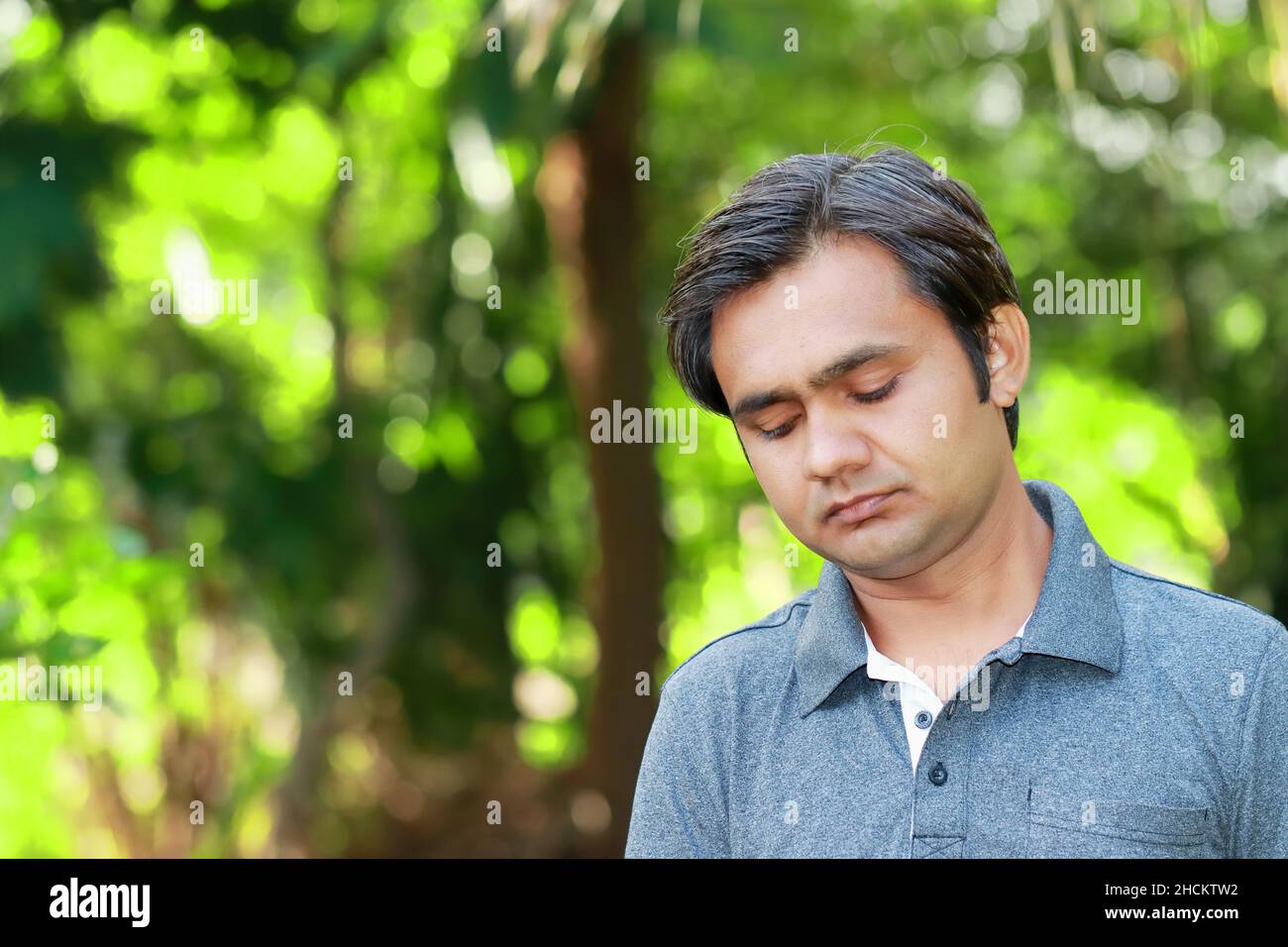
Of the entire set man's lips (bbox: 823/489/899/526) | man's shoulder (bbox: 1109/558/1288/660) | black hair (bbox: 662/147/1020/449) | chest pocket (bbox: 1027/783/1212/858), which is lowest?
chest pocket (bbox: 1027/783/1212/858)

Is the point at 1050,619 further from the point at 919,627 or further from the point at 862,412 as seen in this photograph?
the point at 862,412

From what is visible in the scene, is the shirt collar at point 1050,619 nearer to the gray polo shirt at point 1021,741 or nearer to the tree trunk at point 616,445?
the gray polo shirt at point 1021,741

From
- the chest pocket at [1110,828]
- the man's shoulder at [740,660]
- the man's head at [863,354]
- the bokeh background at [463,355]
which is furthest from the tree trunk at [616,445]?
the chest pocket at [1110,828]

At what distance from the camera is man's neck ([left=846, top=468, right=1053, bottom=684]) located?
1.64 metres

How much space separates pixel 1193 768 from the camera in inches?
56.7

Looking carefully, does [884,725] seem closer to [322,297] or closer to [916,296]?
[916,296]

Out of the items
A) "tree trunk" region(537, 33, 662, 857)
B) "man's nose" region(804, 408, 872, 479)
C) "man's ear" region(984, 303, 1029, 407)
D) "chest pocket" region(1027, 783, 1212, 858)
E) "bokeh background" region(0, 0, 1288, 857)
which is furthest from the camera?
"tree trunk" region(537, 33, 662, 857)

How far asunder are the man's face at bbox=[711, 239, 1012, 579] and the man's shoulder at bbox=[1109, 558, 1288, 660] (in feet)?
0.69

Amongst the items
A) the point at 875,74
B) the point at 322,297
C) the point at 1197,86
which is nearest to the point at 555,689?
the point at 322,297

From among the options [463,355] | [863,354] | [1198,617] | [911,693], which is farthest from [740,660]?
[463,355]

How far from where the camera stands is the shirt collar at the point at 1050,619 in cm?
152

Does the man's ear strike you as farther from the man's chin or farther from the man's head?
the man's chin

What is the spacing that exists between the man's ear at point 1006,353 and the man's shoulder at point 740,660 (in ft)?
1.14

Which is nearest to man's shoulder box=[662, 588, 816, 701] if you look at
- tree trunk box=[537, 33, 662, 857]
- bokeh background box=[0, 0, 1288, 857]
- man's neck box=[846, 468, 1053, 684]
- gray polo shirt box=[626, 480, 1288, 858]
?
gray polo shirt box=[626, 480, 1288, 858]
